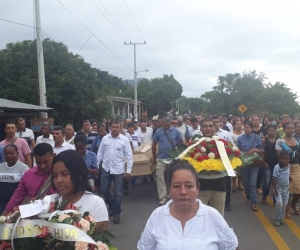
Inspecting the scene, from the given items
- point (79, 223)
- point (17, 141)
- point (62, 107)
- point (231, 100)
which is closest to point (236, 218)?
point (17, 141)

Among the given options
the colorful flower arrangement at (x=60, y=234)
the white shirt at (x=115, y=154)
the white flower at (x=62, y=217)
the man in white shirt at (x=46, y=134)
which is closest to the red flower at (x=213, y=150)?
the white shirt at (x=115, y=154)

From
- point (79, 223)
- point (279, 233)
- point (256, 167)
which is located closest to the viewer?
point (79, 223)

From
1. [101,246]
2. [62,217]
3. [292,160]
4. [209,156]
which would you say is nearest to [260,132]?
[292,160]

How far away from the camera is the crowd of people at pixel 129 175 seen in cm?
289

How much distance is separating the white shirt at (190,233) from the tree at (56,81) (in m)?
16.5

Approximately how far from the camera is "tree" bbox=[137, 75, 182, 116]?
50625 millimetres

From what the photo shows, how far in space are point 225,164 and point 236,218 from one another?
2555 mm

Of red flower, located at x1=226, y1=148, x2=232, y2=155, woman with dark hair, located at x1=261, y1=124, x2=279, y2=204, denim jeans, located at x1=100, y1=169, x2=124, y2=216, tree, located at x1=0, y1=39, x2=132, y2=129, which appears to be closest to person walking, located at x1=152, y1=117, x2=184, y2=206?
denim jeans, located at x1=100, y1=169, x2=124, y2=216

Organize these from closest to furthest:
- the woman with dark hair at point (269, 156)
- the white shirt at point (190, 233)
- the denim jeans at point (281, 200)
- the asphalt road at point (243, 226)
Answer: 1. the white shirt at point (190, 233)
2. the asphalt road at point (243, 226)
3. the denim jeans at point (281, 200)
4. the woman with dark hair at point (269, 156)

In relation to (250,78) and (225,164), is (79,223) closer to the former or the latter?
(225,164)

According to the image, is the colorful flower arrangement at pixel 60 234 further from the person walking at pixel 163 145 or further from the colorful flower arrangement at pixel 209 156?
the person walking at pixel 163 145

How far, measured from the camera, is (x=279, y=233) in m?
6.56

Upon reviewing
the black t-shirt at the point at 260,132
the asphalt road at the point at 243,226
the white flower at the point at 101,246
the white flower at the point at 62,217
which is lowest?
the asphalt road at the point at 243,226

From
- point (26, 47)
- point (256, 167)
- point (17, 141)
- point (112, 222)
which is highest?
point (26, 47)
